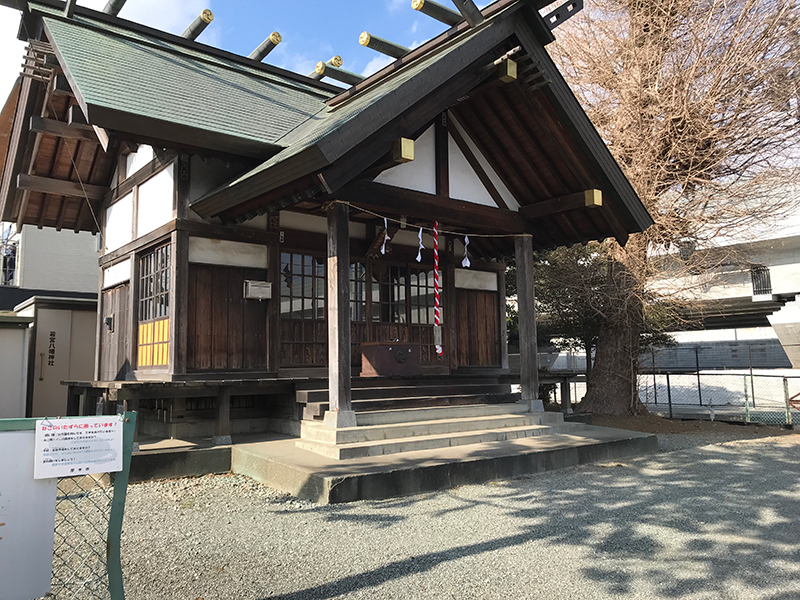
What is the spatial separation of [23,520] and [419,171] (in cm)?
689

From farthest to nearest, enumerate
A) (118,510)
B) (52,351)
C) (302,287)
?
1. (52,351)
2. (302,287)
3. (118,510)

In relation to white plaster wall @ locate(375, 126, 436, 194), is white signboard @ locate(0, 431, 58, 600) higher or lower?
lower

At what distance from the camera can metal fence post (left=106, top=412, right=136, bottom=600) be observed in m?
2.87

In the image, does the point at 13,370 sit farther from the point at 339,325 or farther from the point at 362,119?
the point at 362,119

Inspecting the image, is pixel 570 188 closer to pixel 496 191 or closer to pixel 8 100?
pixel 496 191

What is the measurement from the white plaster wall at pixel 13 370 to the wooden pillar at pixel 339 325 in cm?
806

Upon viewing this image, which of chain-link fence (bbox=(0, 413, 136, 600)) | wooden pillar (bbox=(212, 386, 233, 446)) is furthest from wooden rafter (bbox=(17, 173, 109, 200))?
chain-link fence (bbox=(0, 413, 136, 600))

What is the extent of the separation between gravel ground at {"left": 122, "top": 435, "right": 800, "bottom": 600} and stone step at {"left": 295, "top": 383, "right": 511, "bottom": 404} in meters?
1.48

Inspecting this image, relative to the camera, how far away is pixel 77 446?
2768mm

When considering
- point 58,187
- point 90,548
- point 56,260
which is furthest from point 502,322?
point 56,260

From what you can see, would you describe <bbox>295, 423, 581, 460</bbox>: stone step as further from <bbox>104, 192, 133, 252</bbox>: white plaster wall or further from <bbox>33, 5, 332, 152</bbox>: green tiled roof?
<bbox>104, 192, 133, 252</bbox>: white plaster wall

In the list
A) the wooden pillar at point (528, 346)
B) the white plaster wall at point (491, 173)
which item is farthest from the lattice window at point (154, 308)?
the wooden pillar at point (528, 346)

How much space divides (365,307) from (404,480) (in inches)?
174

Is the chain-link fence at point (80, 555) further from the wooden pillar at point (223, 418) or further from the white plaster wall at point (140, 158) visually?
the white plaster wall at point (140, 158)
